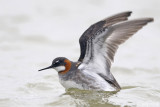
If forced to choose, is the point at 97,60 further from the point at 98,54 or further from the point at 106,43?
the point at 106,43

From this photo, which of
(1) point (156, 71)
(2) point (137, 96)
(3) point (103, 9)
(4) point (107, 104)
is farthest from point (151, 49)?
(4) point (107, 104)

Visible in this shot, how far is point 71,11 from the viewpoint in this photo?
17.5m

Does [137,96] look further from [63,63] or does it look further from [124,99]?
[63,63]

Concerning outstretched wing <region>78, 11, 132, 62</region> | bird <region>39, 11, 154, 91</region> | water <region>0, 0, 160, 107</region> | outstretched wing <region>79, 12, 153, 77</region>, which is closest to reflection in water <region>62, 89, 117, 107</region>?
water <region>0, 0, 160, 107</region>

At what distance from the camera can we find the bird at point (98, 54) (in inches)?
395

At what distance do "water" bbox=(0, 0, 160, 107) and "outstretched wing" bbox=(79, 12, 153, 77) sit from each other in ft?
2.19

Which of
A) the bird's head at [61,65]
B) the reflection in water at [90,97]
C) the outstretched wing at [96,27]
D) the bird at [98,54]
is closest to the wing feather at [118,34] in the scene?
the bird at [98,54]

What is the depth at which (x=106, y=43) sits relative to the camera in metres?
10.2

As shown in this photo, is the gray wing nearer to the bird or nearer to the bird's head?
the bird

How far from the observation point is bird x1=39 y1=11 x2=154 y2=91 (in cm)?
1002

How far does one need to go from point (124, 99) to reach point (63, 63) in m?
1.69

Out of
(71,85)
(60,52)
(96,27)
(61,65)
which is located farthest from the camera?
(60,52)

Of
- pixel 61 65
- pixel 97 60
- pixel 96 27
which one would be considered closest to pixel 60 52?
pixel 61 65

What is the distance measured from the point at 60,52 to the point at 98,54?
4.57 m
